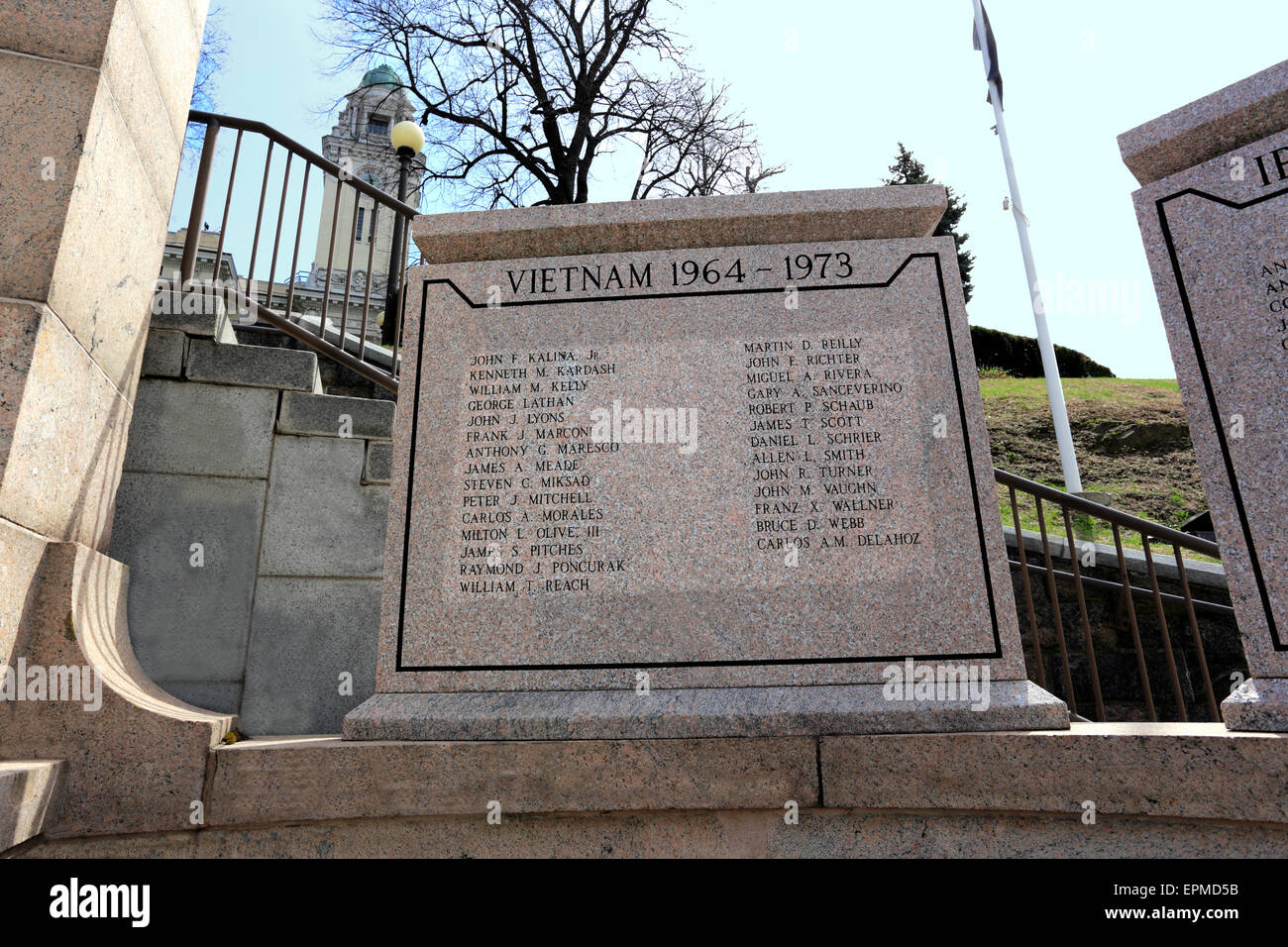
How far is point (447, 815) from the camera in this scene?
107 inches

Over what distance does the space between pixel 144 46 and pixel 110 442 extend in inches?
72.9

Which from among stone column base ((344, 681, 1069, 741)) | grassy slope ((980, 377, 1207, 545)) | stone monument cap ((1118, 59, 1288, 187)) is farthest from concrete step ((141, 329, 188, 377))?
grassy slope ((980, 377, 1207, 545))

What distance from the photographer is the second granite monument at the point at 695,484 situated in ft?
9.84

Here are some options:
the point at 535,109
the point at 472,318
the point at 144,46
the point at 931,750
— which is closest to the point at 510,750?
the point at 931,750

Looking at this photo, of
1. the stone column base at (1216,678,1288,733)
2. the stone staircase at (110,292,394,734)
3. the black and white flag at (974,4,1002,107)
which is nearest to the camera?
the stone column base at (1216,678,1288,733)

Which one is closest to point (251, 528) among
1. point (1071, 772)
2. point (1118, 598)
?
point (1071, 772)

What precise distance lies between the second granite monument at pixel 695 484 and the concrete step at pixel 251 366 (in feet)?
4.04

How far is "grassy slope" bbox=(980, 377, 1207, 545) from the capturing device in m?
Result: 12.9

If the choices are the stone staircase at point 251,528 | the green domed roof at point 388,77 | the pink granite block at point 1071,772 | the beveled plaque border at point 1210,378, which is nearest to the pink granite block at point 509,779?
the pink granite block at point 1071,772

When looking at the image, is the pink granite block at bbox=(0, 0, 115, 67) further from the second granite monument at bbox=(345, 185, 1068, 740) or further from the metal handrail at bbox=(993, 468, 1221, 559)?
the metal handrail at bbox=(993, 468, 1221, 559)

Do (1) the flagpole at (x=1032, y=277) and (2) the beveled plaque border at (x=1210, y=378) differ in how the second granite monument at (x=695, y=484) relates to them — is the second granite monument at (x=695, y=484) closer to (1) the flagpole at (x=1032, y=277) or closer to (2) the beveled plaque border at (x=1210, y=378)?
(2) the beveled plaque border at (x=1210, y=378)

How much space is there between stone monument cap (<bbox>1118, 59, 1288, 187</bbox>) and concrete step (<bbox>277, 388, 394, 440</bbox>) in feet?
12.9

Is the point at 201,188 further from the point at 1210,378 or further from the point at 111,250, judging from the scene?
the point at 1210,378
